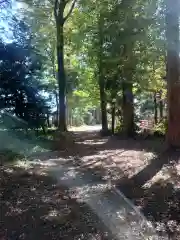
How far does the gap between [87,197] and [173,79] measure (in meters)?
5.72

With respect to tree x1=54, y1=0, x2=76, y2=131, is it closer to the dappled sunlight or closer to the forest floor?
the forest floor

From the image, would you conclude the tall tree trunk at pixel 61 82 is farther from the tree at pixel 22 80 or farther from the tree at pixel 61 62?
the tree at pixel 22 80

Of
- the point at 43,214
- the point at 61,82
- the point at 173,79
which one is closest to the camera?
the point at 43,214

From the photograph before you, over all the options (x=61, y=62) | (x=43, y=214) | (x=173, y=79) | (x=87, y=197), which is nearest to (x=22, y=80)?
(x=61, y=62)

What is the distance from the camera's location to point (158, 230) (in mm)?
5078

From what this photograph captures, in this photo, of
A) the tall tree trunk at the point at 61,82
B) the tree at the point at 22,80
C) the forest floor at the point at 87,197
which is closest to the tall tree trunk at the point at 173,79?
Answer: the forest floor at the point at 87,197

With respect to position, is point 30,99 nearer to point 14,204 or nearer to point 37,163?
point 37,163

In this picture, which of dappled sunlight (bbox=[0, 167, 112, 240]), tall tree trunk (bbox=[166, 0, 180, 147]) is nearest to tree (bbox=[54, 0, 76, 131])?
tall tree trunk (bbox=[166, 0, 180, 147])

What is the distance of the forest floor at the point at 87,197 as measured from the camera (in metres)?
5.14

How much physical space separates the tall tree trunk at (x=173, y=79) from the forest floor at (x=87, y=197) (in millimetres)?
744

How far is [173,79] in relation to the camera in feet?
35.8

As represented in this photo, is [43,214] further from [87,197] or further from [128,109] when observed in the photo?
[128,109]

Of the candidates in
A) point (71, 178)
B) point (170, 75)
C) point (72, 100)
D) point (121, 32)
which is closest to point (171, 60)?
point (170, 75)

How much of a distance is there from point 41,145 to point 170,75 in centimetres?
732
